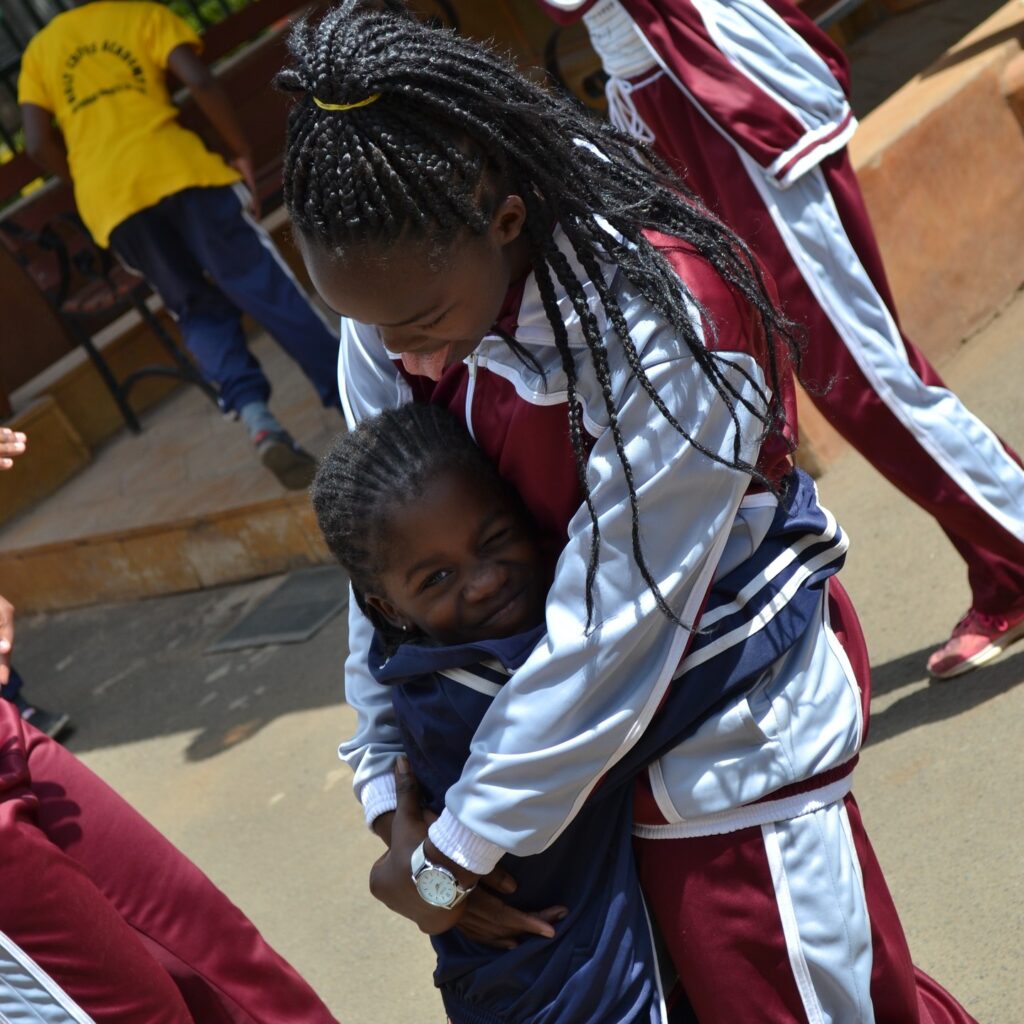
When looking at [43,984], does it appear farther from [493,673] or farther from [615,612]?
[615,612]

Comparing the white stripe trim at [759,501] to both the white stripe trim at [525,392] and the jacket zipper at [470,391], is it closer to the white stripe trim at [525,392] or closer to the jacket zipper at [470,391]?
the white stripe trim at [525,392]

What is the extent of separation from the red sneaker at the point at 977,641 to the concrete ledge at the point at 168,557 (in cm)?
269

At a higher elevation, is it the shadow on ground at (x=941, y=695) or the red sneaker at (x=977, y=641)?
the red sneaker at (x=977, y=641)

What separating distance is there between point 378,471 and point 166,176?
4.38 metres

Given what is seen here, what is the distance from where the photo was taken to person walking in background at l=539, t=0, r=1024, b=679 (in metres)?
3.10

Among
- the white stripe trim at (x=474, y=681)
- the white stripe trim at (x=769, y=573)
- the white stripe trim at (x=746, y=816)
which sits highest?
the white stripe trim at (x=474, y=681)

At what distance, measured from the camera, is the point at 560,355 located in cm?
160

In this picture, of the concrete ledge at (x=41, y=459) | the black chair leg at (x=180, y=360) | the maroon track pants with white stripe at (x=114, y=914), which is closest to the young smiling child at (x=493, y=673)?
the maroon track pants with white stripe at (x=114, y=914)

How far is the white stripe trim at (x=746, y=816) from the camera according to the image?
1665 mm

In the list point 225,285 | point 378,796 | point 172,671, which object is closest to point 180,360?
point 225,285

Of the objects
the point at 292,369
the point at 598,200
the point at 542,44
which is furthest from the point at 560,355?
the point at 542,44

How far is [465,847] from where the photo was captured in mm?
1640

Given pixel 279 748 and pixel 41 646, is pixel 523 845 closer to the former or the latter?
pixel 279 748

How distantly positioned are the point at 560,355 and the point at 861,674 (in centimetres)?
57
